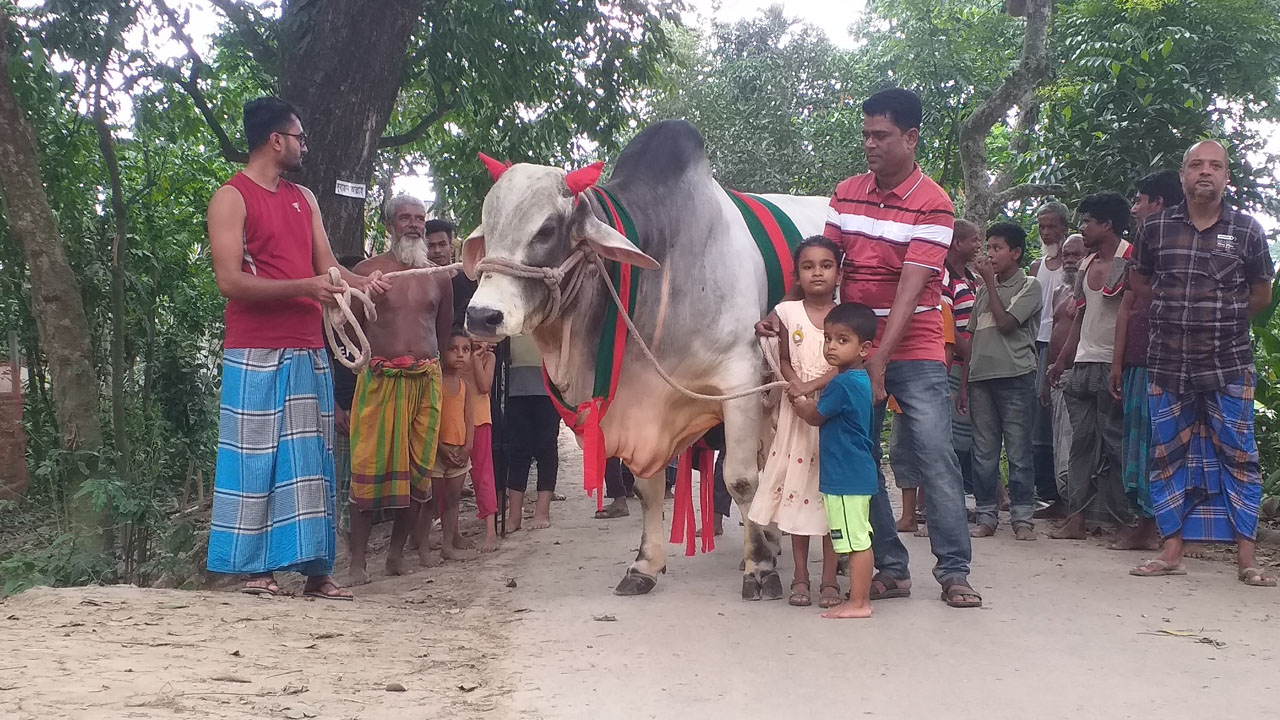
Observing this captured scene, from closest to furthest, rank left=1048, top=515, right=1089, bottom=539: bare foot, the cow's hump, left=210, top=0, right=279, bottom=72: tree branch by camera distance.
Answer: the cow's hump, left=1048, top=515, right=1089, bottom=539: bare foot, left=210, top=0, right=279, bottom=72: tree branch

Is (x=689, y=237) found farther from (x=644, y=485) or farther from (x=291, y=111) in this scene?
(x=291, y=111)

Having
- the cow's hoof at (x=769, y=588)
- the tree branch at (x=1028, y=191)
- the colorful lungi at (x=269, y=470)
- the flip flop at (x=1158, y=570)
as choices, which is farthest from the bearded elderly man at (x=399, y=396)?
the tree branch at (x=1028, y=191)

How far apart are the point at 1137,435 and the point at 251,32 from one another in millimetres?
5707

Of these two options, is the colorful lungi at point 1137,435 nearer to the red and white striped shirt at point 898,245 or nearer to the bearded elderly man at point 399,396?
the red and white striped shirt at point 898,245

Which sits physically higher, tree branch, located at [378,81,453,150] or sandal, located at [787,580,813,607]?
tree branch, located at [378,81,453,150]

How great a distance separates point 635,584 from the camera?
4.79 metres

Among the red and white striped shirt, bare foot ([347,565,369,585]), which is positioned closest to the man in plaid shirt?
the red and white striped shirt

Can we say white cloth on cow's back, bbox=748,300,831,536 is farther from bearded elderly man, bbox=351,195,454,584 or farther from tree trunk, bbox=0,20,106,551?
tree trunk, bbox=0,20,106,551

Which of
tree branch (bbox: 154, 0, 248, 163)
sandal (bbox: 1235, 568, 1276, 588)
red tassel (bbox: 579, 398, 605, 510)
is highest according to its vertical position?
tree branch (bbox: 154, 0, 248, 163)

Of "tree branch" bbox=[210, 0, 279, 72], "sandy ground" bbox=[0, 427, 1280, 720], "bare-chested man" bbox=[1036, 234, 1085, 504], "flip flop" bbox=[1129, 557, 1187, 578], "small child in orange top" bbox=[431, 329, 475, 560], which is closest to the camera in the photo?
"sandy ground" bbox=[0, 427, 1280, 720]

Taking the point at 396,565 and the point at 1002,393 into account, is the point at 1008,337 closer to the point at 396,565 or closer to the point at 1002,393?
the point at 1002,393

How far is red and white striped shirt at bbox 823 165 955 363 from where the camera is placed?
4.37m

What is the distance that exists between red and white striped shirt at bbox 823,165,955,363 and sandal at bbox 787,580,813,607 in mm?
998

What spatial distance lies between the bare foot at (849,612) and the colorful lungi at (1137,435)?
2.00 m
